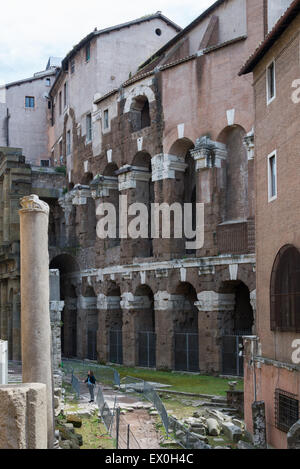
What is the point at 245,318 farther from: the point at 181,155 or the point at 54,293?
the point at 54,293

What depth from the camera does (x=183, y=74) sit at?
30.5 m

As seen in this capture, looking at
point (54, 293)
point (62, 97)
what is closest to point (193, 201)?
point (54, 293)

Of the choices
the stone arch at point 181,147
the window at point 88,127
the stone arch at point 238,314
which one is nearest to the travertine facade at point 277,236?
the stone arch at point 238,314

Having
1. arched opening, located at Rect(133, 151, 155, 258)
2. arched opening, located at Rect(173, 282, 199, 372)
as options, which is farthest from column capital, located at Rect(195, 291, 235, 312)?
arched opening, located at Rect(133, 151, 155, 258)

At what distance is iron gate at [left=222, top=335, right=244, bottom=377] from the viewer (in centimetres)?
2766

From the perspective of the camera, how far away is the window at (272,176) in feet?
55.7

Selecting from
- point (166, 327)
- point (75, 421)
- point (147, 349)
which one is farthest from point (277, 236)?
point (147, 349)

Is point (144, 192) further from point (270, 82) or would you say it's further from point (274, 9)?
point (270, 82)

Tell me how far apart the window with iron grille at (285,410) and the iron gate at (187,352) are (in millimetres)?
13756

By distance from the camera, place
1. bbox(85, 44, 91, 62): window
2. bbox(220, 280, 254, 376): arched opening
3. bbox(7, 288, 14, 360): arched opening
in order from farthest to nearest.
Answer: bbox(85, 44, 91, 62): window → bbox(7, 288, 14, 360): arched opening → bbox(220, 280, 254, 376): arched opening

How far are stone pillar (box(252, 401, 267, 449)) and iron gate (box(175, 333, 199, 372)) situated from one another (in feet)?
42.5

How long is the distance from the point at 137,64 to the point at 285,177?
26.5m

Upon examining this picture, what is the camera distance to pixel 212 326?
93.9 ft

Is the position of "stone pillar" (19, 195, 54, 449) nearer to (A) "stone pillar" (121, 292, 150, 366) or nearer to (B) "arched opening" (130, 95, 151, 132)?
(A) "stone pillar" (121, 292, 150, 366)
